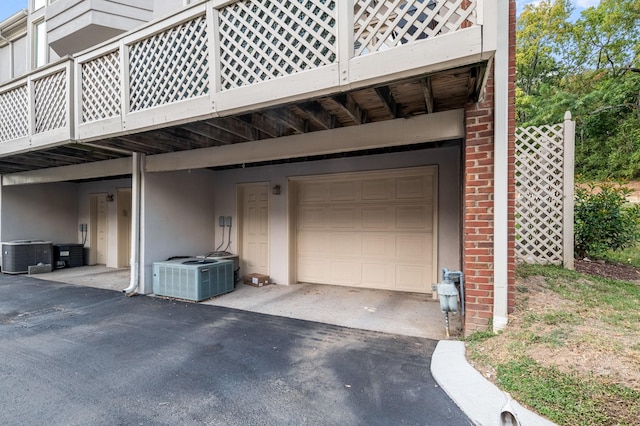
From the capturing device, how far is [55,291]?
19.3 ft

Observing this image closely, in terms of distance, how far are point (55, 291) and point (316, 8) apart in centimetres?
673

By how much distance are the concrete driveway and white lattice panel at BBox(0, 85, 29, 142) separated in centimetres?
317

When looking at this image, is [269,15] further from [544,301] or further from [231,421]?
[544,301]

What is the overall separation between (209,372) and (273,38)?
3.24m

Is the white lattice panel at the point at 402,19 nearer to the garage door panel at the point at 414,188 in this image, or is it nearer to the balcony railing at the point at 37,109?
the garage door panel at the point at 414,188

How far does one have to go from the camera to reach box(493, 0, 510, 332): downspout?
295 cm

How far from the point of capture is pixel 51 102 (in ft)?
16.1

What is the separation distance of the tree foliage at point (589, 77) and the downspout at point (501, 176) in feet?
27.6

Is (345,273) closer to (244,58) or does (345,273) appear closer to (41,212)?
(244,58)

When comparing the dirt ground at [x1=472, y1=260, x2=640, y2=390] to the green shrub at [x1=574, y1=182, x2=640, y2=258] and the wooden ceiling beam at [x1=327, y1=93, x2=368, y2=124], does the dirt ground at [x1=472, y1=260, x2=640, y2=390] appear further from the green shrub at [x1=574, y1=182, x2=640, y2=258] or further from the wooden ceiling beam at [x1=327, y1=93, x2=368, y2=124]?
the wooden ceiling beam at [x1=327, y1=93, x2=368, y2=124]

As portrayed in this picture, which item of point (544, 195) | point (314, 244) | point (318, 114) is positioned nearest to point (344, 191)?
point (314, 244)

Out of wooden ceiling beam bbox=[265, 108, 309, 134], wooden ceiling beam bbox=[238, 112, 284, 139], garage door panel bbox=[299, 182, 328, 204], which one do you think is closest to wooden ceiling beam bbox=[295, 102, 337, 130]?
wooden ceiling beam bbox=[265, 108, 309, 134]

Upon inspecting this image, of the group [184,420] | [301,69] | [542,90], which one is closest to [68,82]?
[301,69]

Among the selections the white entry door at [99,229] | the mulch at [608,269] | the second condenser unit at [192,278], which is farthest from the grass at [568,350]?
the white entry door at [99,229]
